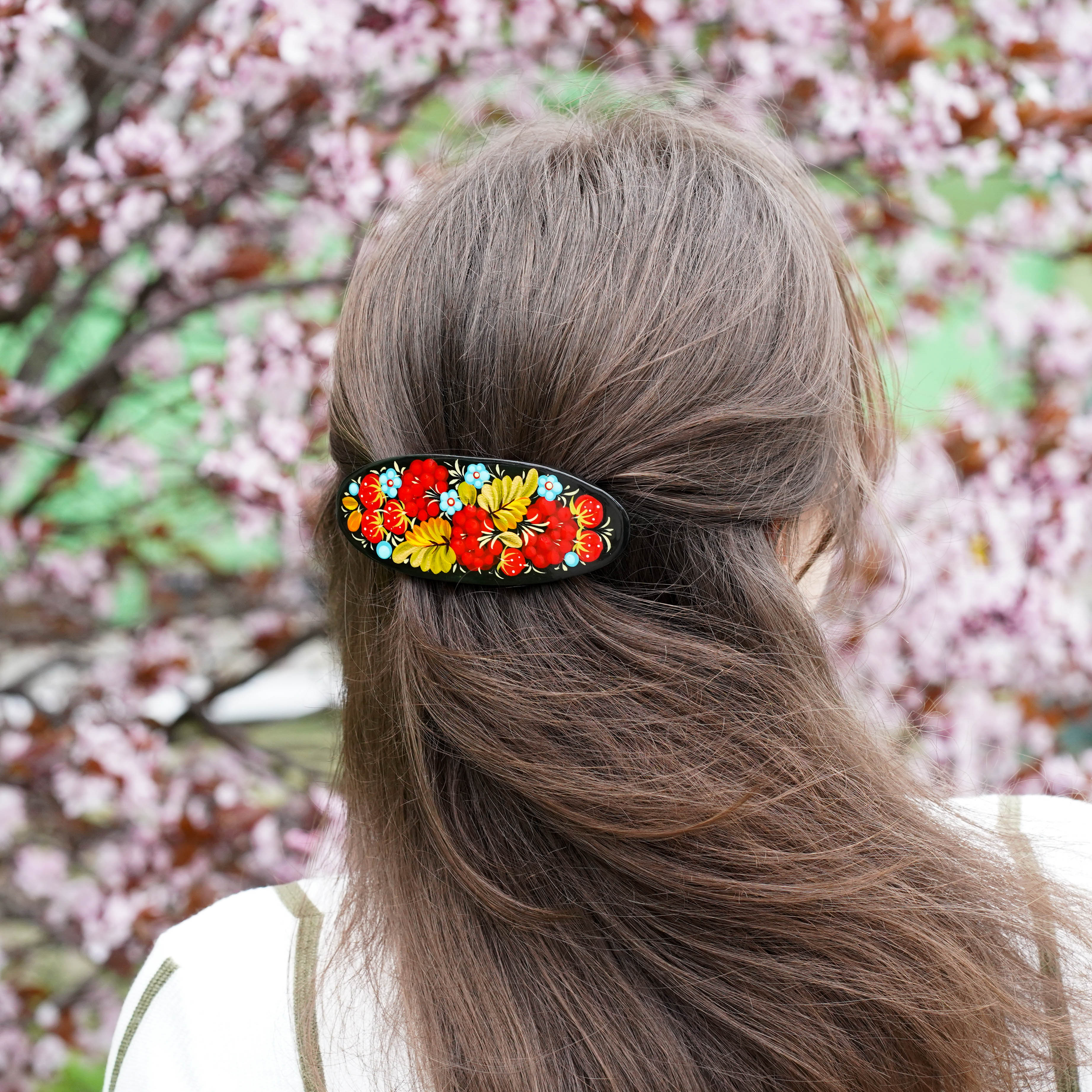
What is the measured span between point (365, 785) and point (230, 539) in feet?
9.02

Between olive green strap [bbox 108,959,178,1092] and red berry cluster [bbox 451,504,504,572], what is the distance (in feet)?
1.34

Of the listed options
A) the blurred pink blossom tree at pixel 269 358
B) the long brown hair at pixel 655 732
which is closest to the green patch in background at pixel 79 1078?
the blurred pink blossom tree at pixel 269 358

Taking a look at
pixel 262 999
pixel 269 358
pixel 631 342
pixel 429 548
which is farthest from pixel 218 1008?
pixel 269 358

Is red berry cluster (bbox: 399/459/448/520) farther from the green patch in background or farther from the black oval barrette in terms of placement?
the green patch in background

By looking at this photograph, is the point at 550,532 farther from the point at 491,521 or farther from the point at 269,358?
the point at 269,358

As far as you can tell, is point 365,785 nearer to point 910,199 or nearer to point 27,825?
point 27,825

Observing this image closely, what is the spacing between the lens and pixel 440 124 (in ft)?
7.97

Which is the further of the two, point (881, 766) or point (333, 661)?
point (333, 661)

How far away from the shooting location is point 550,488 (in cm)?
64

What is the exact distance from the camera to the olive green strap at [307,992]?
0.71 meters

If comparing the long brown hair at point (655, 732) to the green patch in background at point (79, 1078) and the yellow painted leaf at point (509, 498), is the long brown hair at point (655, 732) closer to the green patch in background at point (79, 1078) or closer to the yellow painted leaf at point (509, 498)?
the yellow painted leaf at point (509, 498)

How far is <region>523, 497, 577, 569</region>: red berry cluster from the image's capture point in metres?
0.63

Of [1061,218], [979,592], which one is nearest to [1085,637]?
[979,592]

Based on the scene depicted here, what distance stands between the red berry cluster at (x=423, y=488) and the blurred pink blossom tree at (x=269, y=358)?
41.9 inches
